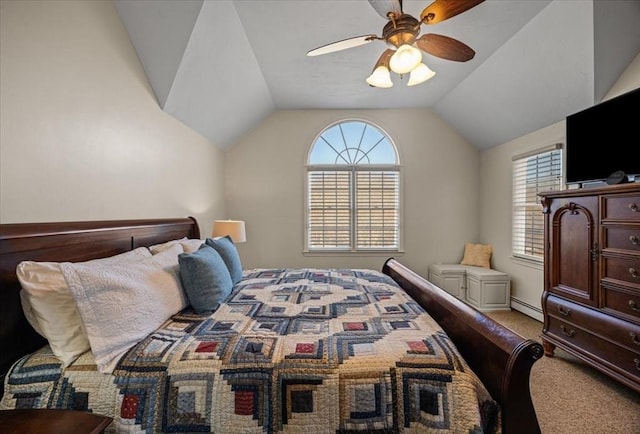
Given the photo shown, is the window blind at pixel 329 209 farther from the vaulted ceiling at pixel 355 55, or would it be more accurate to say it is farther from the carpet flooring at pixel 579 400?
the carpet flooring at pixel 579 400

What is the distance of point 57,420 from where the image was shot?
960 millimetres

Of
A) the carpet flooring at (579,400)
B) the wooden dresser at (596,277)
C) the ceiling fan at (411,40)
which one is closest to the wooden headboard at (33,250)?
the ceiling fan at (411,40)

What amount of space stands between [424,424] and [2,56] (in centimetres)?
244

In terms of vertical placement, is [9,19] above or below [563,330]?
above

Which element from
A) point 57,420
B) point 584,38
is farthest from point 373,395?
point 584,38

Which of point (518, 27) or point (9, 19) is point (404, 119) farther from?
point (9, 19)

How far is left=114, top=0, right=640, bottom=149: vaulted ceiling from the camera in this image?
225 cm

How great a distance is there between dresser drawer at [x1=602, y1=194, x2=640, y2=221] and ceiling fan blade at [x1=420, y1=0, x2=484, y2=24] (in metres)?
1.62

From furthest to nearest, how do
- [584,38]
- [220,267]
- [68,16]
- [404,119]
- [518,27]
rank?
[404,119] < [518,27] < [584,38] < [220,267] < [68,16]

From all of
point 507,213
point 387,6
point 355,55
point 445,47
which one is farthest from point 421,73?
point 507,213

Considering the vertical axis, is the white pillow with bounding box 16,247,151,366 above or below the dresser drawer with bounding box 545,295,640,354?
above

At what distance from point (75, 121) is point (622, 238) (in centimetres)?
362

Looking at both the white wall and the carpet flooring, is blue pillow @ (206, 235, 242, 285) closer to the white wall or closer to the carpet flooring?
the white wall

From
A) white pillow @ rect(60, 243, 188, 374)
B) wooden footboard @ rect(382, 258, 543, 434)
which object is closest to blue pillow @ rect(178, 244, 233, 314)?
white pillow @ rect(60, 243, 188, 374)
